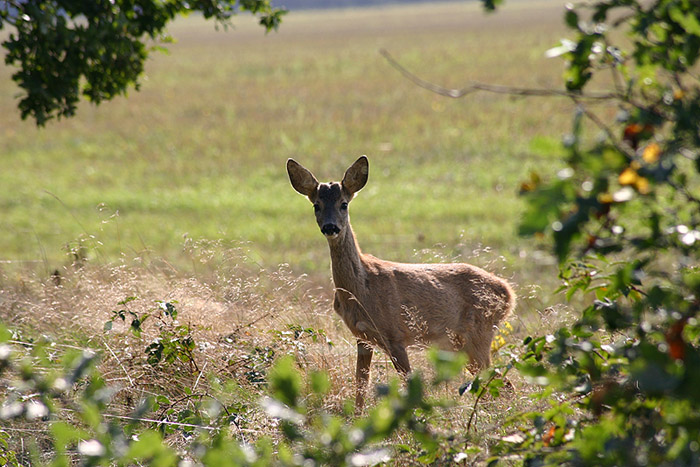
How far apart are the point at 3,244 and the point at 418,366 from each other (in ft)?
36.4

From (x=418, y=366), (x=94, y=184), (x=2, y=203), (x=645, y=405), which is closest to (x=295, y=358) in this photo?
(x=418, y=366)

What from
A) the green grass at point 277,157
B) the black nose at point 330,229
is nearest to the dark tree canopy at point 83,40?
the green grass at point 277,157

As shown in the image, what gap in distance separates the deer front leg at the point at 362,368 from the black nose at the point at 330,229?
33.9 inches

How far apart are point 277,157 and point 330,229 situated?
17.5m

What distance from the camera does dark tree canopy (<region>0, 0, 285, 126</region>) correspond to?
23.0ft

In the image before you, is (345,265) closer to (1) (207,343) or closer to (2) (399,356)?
(2) (399,356)

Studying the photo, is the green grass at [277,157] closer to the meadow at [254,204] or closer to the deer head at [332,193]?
the meadow at [254,204]

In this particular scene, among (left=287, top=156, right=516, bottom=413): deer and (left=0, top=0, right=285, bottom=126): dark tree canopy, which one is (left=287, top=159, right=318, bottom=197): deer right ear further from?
(left=0, top=0, right=285, bottom=126): dark tree canopy

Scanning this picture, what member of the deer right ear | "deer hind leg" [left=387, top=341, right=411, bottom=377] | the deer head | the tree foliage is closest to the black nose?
the deer head

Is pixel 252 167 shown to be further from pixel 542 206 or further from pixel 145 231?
pixel 542 206

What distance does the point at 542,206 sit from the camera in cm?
229

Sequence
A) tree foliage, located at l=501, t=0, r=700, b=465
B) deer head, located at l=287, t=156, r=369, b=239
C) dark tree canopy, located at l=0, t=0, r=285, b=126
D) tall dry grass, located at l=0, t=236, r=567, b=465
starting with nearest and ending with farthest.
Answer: tree foliage, located at l=501, t=0, r=700, b=465, tall dry grass, located at l=0, t=236, r=567, b=465, deer head, located at l=287, t=156, r=369, b=239, dark tree canopy, located at l=0, t=0, r=285, b=126

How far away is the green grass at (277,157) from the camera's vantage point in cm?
1522

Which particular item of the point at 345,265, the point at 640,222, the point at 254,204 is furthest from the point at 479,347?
the point at 254,204
